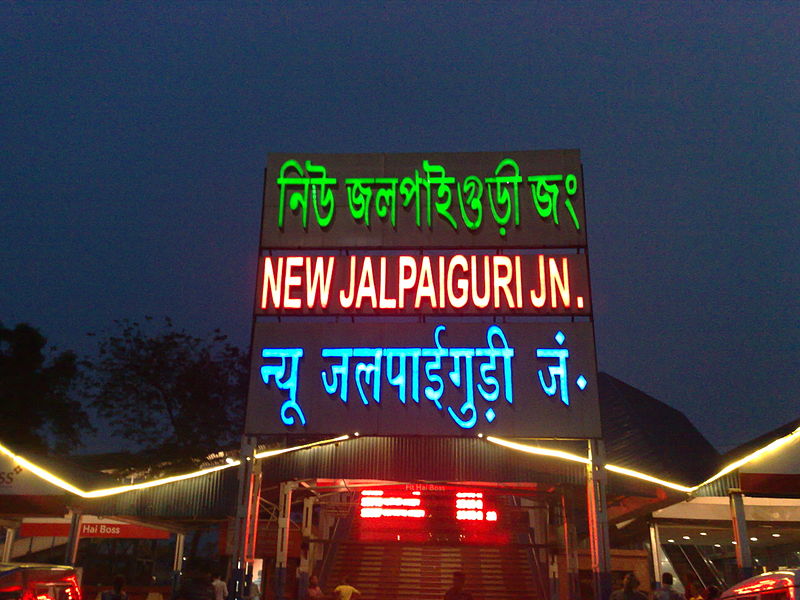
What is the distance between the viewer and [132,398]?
39.5 metres

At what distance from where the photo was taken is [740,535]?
15188 mm

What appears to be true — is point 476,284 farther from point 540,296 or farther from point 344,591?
point 344,591

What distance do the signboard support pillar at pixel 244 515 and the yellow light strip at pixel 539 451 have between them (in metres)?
4.71

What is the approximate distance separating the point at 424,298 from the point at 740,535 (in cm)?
792

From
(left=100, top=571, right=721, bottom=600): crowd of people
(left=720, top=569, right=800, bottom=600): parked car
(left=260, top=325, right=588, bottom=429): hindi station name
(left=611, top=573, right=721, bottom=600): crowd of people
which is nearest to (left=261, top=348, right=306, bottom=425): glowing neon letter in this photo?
(left=260, top=325, right=588, bottom=429): hindi station name

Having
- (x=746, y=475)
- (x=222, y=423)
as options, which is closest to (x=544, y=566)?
(x=746, y=475)

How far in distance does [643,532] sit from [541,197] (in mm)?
12840

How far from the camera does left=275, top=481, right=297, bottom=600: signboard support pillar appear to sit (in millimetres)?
15984

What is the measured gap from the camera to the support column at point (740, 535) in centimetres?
1488

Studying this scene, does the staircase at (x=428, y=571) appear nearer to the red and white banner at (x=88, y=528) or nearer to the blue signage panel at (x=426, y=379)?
the red and white banner at (x=88, y=528)

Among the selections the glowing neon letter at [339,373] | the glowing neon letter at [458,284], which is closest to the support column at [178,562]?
the glowing neon letter at [339,373]

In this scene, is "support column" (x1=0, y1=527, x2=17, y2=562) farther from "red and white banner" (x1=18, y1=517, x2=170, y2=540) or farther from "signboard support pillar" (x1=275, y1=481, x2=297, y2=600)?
"signboard support pillar" (x1=275, y1=481, x2=297, y2=600)

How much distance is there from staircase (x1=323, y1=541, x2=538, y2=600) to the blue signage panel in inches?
379

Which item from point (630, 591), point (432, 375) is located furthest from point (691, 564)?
point (432, 375)
